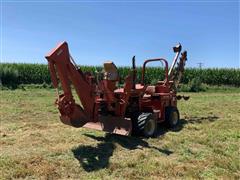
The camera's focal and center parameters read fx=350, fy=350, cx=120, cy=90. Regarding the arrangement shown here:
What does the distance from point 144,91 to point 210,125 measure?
7.68 ft

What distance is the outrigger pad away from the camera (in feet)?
24.3

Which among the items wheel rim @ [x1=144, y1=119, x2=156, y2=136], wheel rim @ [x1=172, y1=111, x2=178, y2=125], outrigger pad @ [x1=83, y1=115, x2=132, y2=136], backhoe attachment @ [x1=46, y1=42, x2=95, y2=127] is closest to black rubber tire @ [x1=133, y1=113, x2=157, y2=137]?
wheel rim @ [x1=144, y1=119, x2=156, y2=136]

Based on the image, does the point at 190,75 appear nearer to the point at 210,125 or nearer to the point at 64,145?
the point at 210,125

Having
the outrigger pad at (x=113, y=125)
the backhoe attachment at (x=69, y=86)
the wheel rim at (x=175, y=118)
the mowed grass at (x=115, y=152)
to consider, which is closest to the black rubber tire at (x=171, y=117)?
the wheel rim at (x=175, y=118)

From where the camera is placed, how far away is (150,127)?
26.6 ft

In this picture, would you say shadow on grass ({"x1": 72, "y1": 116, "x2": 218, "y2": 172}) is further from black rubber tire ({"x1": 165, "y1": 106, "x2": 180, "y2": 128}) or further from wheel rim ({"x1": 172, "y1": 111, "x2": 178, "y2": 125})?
wheel rim ({"x1": 172, "y1": 111, "x2": 178, "y2": 125})

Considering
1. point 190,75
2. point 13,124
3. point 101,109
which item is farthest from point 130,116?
point 190,75

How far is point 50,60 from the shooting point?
6.42 m

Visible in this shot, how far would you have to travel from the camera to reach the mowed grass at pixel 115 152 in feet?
17.8

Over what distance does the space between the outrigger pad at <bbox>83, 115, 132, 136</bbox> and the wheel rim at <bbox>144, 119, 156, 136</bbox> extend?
0.63 m

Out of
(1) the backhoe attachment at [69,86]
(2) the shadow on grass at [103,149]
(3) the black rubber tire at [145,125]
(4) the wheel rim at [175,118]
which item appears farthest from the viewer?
(4) the wheel rim at [175,118]

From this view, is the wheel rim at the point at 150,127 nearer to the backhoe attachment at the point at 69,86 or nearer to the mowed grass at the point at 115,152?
the mowed grass at the point at 115,152

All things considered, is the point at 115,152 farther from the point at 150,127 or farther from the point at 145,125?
the point at 150,127

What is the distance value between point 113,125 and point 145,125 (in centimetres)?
72
